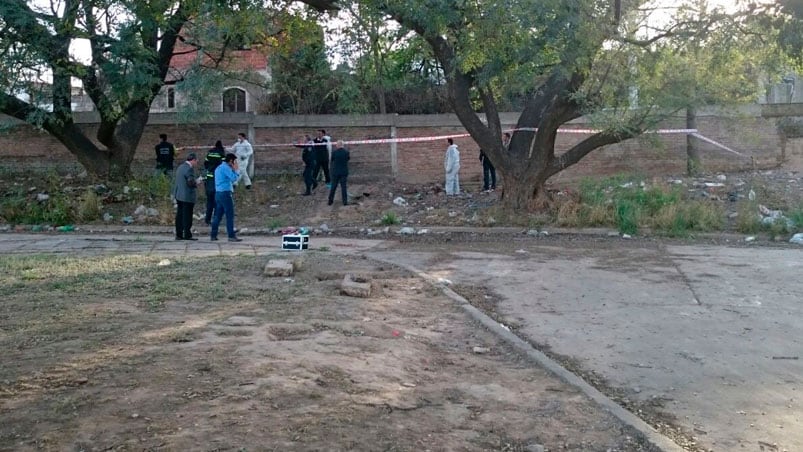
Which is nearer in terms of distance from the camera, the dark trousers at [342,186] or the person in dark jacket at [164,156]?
the dark trousers at [342,186]

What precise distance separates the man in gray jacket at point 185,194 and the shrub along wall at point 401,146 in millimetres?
6819

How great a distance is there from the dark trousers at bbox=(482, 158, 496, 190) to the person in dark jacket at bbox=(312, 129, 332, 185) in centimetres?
407

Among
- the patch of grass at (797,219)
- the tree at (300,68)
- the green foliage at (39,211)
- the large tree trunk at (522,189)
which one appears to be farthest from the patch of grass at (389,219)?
the patch of grass at (797,219)

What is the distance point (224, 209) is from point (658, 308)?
8845mm

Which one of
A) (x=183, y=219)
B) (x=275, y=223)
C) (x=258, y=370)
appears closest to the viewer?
(x=258, y=370)

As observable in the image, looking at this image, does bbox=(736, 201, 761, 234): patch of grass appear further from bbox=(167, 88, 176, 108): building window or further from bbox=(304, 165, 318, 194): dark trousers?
bbox=(167, 88, 176, 108): building window

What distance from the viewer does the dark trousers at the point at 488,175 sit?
71.2 ft

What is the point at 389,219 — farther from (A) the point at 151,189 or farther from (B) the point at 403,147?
(A) the point at 151,189

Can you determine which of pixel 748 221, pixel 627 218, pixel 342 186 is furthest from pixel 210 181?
pixel 748 221

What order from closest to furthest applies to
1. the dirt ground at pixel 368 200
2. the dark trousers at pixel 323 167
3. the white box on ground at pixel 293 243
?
the white box on ground at pixel 293 243
the dirt ground at pixel 368 200
the dark trousers at pixel 323 167

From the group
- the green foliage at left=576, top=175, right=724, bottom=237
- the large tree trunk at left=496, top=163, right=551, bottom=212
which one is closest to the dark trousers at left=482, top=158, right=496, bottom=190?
the large tree trunk at left=496, top=163, right=551, bottom=212

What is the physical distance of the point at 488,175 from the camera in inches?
861

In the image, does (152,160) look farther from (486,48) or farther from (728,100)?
(728,100)

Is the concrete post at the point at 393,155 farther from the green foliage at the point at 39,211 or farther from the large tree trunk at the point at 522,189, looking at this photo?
the green foliage at the point at 39,211
